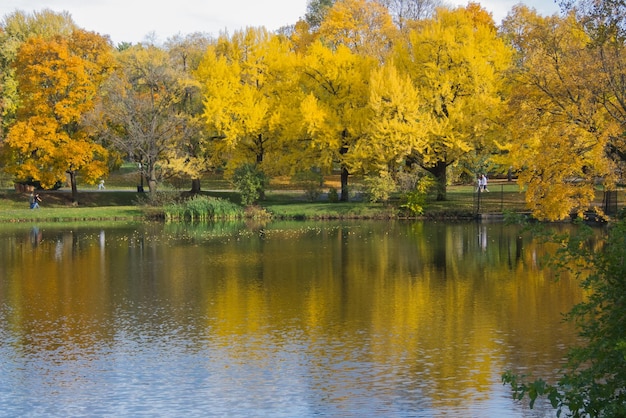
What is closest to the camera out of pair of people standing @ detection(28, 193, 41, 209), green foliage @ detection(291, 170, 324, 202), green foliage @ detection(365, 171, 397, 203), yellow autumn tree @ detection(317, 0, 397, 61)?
green foliage @ detection(365, 171, 397, 203)

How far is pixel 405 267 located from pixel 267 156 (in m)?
25.1

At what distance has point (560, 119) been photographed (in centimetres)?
3291

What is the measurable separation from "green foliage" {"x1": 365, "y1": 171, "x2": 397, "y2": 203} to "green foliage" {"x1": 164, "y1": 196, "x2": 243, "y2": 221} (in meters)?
7.61

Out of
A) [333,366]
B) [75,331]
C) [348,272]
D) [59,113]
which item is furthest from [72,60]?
[333,366]

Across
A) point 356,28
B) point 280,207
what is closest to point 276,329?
point 280,207

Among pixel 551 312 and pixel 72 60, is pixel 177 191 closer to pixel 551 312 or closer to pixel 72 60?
pixel 72 60

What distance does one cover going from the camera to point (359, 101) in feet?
175

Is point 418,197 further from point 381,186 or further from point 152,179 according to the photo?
point 152,179

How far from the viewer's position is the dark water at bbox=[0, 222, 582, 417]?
15805 mm

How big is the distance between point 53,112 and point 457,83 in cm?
2382

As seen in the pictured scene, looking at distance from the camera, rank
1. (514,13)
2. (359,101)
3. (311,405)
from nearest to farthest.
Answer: (311,405) < (359,101) < (514,13)

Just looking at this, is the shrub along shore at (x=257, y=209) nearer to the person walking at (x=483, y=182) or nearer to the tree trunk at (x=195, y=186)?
the person walking at (x=483, y=182)

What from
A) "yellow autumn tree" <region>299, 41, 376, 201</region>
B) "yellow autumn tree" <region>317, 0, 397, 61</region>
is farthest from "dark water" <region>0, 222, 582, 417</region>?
"yellow autumn tree" <region>317, 0, 397, 61</region>

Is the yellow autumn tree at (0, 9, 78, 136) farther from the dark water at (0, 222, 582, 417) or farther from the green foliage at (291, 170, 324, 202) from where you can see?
the dark water at (0, 222, 582, 417)
